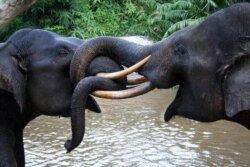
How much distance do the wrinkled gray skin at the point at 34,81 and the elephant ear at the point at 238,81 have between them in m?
1.12

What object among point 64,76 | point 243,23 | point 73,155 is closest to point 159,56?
point 243,23

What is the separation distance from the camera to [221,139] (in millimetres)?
6566

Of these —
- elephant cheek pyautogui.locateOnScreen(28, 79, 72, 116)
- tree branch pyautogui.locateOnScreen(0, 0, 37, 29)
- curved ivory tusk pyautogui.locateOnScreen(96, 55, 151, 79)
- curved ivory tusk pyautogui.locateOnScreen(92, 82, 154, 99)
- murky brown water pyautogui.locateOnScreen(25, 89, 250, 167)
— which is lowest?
murky brown water pyautogui.locateOnScreen(25, 89, 250, 167)

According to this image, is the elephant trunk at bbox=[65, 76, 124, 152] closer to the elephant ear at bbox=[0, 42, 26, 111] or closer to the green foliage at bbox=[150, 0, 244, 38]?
the elephant ear at bbox=[0, 42, 26, 111]

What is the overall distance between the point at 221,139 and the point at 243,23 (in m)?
3.76

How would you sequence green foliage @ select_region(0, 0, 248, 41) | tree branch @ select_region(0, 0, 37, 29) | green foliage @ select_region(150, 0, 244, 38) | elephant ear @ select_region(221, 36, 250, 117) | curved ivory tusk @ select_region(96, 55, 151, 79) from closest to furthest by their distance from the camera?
elephant ear @ select_region(221, 36, 250, 117)
curved ivory tusk @ select_region(96, 55, 151, 79)
tree branch @ select_region(0, 0, 37, 29)
green foliage @ select_region(150, 0, 244, 38)
green foliage @ select_region(0, 0, 248, 41)

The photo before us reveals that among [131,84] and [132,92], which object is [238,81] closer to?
[132,92]

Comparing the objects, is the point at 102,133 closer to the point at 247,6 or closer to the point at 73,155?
the point at 73,155

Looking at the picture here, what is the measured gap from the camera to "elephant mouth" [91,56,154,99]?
3209 mm

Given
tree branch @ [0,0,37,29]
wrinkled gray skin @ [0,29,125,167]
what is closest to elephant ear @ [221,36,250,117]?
wrinkled gray skin @ [0,29,125,167]

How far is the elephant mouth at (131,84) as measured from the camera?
321 centimetres

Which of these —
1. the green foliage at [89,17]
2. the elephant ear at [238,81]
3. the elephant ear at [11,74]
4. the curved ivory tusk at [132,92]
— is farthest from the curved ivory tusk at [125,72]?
the green foliage at [89,17]

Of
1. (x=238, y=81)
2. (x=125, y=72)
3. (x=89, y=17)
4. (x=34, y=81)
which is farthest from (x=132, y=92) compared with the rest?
(x=89, y=17)

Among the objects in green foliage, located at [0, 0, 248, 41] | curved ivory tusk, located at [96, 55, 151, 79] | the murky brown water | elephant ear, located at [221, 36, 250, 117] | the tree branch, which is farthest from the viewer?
green foliage, located at [0, 0, 248, 41]
